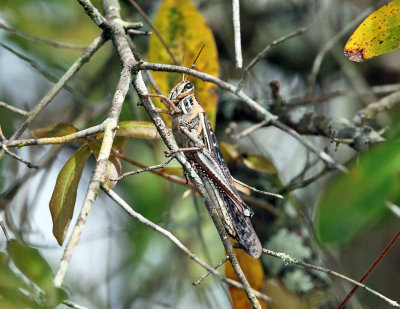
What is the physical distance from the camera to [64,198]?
108 cm

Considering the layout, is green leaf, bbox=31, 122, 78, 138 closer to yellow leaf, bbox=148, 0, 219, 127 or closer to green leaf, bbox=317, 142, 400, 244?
yellow leaf, bbox=148, 0, 219, 127

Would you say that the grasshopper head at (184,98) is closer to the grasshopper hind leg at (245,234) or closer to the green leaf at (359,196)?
the grasshopper hind leg at (245,234)

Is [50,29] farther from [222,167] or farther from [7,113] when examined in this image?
[222,167]

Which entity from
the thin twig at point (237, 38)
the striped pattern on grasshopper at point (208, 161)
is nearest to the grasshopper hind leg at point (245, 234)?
the striped pattern on grasshopper at point (208, 161)

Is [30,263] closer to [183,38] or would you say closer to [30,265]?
[30,265]

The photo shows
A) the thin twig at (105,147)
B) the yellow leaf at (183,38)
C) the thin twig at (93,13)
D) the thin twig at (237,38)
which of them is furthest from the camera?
the yellow leaf at (183,38)

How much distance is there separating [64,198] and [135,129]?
0.26 m

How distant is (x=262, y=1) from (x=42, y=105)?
6.13 ft

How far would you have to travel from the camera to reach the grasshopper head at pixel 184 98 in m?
1.43

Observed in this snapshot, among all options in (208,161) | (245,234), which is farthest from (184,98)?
(245,234)

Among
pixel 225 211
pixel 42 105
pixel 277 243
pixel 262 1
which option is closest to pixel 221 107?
pixel 277 243

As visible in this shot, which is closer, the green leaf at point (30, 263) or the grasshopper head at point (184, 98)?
the green leaf at point (30, 263)

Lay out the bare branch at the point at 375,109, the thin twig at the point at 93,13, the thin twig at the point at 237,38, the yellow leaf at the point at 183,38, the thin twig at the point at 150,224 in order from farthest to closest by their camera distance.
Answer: the bare branch at the point at 375,109 → the yellow leaf at the point at 183,38 → the thin twig at the point at 93,13 → the thin twig at the point at 237,38 → the thin twig at the point at 150,224

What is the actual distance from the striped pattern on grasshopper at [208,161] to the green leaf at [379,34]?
0.49m
